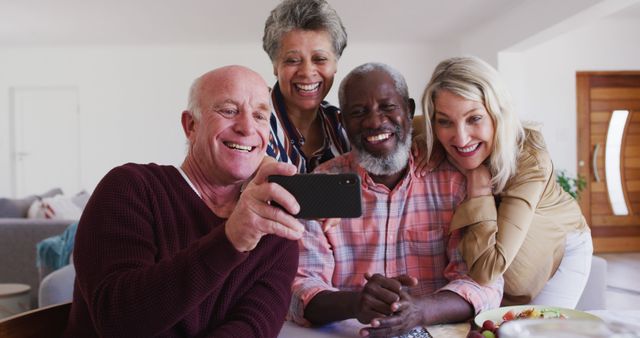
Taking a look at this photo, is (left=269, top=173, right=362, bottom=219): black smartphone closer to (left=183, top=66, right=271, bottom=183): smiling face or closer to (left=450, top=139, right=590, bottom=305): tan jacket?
(left=183, top=66, right=271, bottom=183): smiling face

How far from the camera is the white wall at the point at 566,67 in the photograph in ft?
24.7

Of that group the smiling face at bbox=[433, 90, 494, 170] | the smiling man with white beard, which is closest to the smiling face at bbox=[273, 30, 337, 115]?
the smiling man with white beard

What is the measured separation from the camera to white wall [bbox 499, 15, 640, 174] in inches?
297

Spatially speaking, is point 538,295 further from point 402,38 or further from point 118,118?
point 118,118

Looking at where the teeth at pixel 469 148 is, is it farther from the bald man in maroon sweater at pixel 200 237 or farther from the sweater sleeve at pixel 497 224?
the bald man in maroon sweater at pixel 200 237

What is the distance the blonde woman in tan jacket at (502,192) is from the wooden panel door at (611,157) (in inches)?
248

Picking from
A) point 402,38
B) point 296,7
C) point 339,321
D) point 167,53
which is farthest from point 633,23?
point 339,321

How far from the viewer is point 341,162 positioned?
2.01m

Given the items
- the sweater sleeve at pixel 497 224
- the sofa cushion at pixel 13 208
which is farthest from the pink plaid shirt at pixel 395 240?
the sofa cushion at pixel 13 208

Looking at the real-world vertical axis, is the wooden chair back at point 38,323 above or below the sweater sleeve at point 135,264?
below

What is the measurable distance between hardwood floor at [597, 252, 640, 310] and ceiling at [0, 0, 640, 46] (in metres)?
2.59

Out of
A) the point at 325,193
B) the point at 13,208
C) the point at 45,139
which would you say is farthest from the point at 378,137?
the point at 45,139

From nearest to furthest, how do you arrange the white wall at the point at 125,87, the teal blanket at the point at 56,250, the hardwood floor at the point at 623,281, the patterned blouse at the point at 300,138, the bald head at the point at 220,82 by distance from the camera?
the bald head at the point at 220,82 < the patterned blouse at the point at 300,138 < the teal blanket at the point at 56,250 < the hardwood floor at the point at 623,281 < the white wall at the point at 125,87

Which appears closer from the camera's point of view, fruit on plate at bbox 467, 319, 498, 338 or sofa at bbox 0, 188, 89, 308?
fruit on plate at bbox 467, 319, 498, 338
